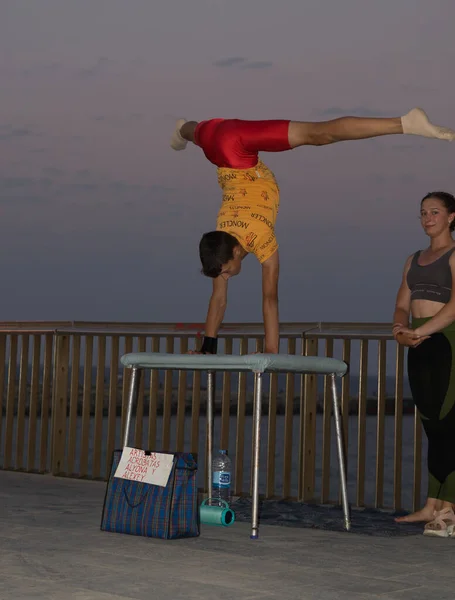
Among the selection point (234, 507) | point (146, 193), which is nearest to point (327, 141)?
point (234, 507)

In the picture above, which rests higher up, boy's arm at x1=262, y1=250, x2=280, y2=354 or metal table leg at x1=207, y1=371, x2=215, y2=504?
boy's arm at x1=262, y1=250, x2=280, y2=354

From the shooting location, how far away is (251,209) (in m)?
4.27

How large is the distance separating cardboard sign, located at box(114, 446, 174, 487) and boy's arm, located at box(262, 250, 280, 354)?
0.76m

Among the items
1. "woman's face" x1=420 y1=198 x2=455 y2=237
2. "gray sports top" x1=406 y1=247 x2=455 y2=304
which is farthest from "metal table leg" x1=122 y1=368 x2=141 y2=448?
Result: "woman's face" x1=420 y1=198 x2=455 y2=237

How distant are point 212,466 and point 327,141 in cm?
184

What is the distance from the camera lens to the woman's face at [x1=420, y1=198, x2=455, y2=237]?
4.37 metres

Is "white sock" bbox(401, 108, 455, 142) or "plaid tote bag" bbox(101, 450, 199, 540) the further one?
"plaid tote bag" bbox(101, 450, 199, 540)

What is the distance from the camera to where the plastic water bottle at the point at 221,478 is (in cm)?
446

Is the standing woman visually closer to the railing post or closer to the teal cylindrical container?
the teal cylindrical container

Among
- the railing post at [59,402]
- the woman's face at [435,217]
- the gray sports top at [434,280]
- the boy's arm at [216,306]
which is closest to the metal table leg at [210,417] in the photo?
the boy's arm at [216,306]

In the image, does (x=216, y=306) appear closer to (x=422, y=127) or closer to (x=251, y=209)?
(x=251, y=209)

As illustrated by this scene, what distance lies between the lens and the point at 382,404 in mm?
5238

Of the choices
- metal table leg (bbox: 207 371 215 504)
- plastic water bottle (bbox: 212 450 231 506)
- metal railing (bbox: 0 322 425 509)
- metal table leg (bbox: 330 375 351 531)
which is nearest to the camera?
metal table leg (bbox: 330 375 351 531)

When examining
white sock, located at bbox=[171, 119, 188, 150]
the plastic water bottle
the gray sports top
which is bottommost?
the plastic water bottle
